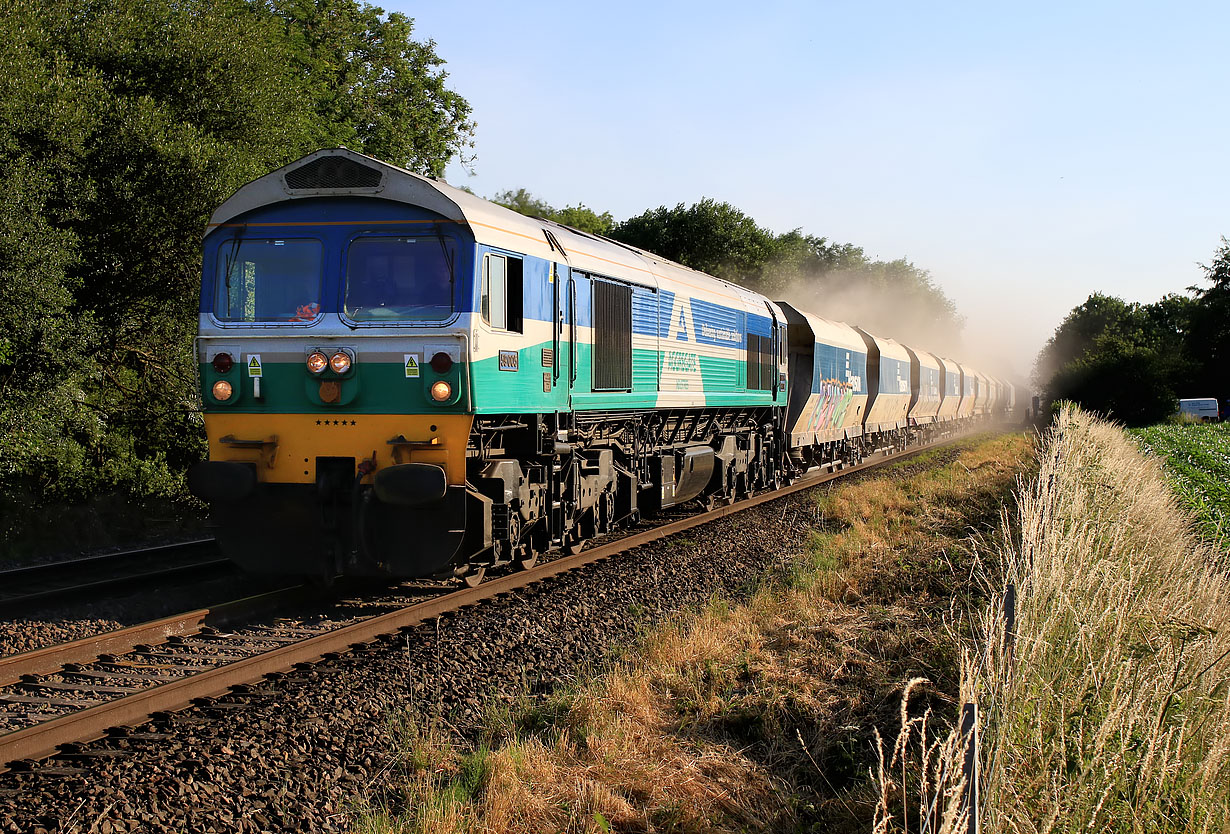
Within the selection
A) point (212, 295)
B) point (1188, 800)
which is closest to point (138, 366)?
point (212, 295)

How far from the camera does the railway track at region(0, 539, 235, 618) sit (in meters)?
8.52

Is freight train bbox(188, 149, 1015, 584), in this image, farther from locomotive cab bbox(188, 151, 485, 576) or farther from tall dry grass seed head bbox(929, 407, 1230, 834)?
tall dry grass seed head bbox(929, 407, 1230, 834)

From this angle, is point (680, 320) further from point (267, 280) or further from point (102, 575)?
point (102, 575)

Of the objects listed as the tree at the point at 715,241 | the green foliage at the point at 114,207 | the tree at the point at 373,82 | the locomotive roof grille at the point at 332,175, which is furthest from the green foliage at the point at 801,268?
the locomotive roof grille at the point at 332,175

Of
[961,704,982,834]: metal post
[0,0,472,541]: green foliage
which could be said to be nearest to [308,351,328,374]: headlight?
[961,704,982,834]: metal post

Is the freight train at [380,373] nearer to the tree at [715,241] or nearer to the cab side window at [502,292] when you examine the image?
the cab side window at [502,292]

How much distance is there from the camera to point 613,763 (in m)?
4.78

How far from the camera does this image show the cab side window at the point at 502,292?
8.26 meters

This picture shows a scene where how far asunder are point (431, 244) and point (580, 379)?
2604mm

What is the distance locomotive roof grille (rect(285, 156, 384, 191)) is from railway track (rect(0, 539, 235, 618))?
14.4 ft

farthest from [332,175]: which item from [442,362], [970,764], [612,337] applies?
[970,764]

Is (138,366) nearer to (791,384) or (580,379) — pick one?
(580,379)

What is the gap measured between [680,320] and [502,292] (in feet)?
16.6

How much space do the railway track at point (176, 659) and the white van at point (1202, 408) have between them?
176 ft
